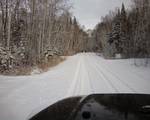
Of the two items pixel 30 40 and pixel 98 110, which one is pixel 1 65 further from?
pixel 98 110

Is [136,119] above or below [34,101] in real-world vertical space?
above

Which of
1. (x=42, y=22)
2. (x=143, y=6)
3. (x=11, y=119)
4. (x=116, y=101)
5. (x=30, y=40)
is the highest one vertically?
(x=143, y=6)

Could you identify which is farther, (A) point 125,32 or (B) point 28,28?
(A) point 125,32

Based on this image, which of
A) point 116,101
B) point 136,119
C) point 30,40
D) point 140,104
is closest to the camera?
point 136,119

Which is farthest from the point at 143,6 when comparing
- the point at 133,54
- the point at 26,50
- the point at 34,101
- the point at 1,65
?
the point at 34,101

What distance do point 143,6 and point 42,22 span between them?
24.5 m

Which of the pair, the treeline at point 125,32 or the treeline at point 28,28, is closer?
the treeline at point 28,28

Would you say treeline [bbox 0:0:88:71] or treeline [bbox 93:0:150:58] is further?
treeline [bbox 93:0:150:58]

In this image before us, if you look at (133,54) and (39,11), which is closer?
(39,11)

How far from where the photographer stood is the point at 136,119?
1.97 m

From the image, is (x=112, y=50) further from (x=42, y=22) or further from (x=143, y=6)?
(x=42, y=22)

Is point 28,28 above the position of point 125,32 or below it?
below

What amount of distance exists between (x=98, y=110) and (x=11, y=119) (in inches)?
142

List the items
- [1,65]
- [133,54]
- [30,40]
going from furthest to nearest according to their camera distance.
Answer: [133,54] < [30,40] < [1,65]
